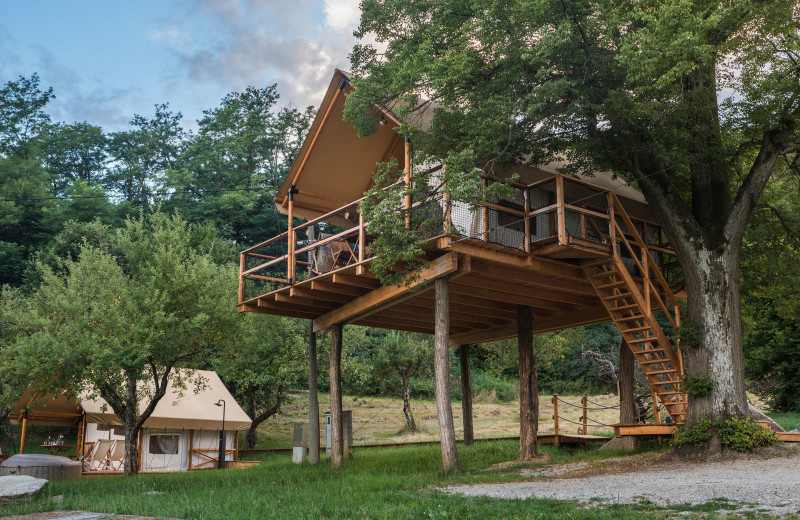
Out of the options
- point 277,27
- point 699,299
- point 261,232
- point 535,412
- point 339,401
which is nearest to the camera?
point 699,299

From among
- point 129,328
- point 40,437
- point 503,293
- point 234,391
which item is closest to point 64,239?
point 40,437

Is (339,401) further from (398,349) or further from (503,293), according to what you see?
(398,349)

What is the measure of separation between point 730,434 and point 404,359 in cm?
1952

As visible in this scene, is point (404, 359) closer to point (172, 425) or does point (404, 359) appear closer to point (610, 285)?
point (172, 425)

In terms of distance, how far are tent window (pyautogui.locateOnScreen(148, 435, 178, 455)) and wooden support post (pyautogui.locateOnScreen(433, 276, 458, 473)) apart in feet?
53.5

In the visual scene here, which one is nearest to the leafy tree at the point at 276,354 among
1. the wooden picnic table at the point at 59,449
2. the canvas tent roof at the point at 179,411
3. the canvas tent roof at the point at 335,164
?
the canvas tent roof at the point at 179,411

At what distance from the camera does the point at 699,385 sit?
13.6 m

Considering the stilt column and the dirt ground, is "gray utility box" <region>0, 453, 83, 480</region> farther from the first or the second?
the stilt column

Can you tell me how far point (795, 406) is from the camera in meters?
32.5

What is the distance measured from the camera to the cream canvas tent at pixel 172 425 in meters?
24.5

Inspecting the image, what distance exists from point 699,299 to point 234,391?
23.4m

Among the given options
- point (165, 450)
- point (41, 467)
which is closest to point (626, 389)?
point (41, 467)

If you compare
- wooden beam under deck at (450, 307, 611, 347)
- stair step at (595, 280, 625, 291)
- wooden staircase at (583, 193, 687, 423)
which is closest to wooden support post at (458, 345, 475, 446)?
wooden beam under deck at (450, 307, 611, 347)

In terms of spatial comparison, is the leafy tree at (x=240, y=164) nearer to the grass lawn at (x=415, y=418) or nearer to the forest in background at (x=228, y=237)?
the forest in background at (x=228, y=237)
